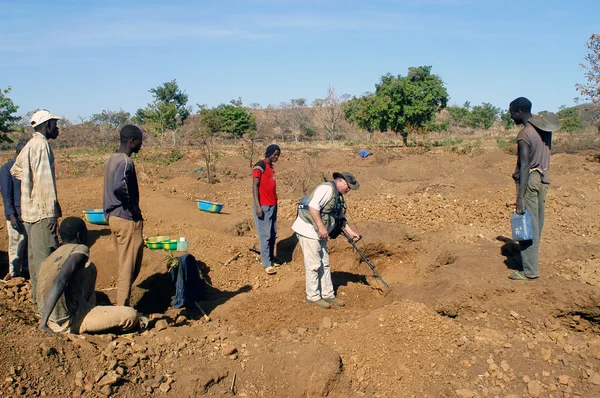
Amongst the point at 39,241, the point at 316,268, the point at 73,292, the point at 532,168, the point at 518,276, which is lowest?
the point at 518,276

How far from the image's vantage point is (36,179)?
461 centimetres

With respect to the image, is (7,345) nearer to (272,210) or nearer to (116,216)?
(116,216)

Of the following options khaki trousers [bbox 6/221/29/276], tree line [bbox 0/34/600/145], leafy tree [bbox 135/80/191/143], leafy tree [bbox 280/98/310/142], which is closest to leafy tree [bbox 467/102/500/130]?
tree line [bbox 0/34/600/145]

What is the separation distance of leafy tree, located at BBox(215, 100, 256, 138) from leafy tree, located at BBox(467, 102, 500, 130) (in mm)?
22321

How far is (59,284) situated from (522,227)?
4235 millimetres

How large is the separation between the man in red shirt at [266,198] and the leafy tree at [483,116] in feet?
149

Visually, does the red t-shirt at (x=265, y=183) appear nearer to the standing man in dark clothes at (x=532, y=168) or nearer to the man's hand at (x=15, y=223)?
the man's hand at (x=15, y=223)

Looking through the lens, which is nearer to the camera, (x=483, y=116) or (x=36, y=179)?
(x=36, y=179)

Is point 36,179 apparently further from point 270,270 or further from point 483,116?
point 483,116

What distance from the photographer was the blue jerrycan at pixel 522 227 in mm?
5160

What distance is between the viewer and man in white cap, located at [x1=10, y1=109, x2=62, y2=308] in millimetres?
4566

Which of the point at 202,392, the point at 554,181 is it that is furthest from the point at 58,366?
the point at 554,181

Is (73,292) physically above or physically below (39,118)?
below

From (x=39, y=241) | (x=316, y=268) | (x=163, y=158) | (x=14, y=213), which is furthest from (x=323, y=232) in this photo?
(x=163, y=158)
